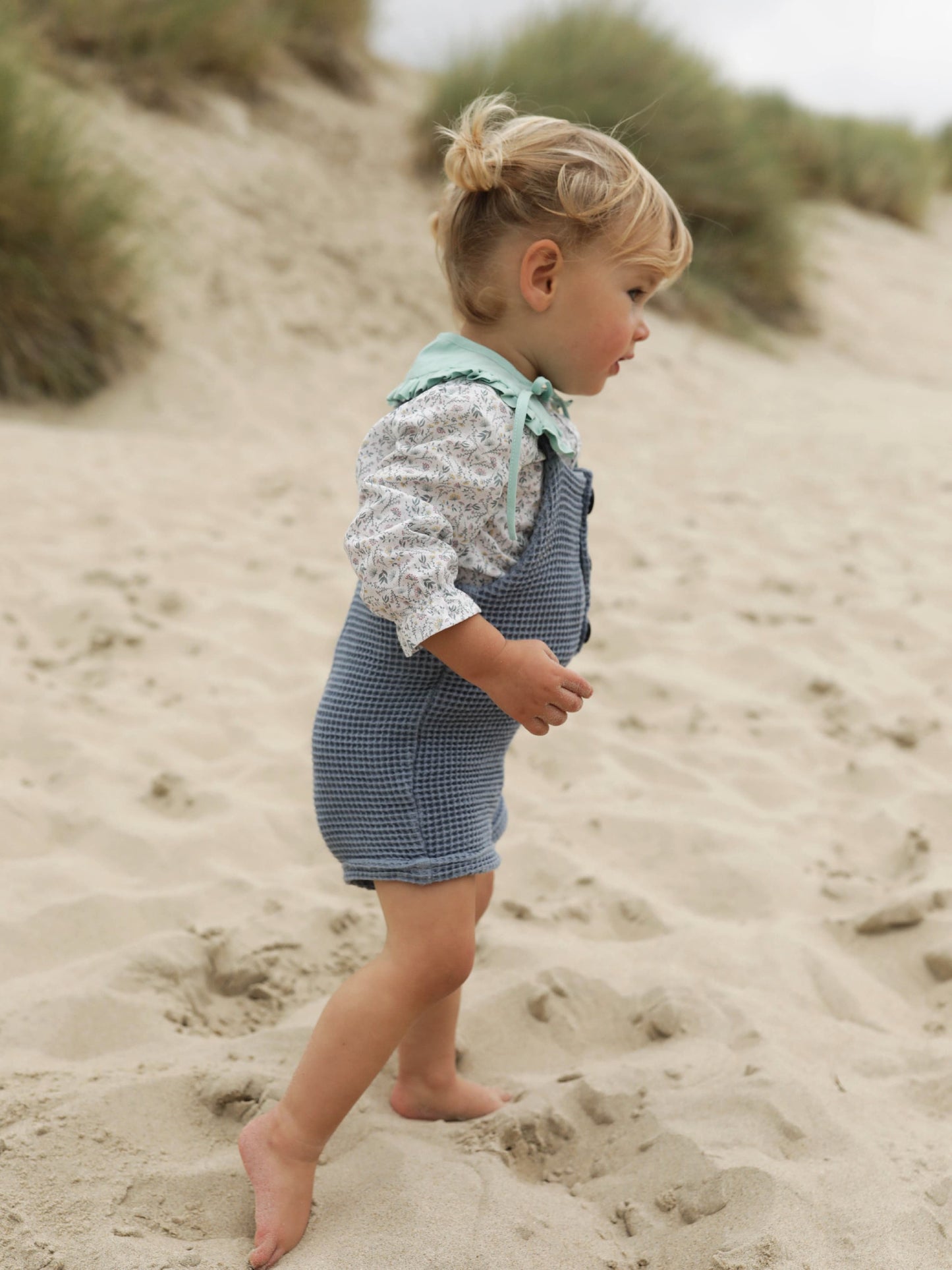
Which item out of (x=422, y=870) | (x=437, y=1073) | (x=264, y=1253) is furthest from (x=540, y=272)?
(x=264, y=1253)

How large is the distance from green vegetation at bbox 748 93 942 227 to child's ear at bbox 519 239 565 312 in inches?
393

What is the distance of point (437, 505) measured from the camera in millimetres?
1369

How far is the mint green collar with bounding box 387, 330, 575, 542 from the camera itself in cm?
143

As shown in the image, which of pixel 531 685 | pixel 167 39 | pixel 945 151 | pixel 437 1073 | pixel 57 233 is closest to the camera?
pixel 531 685

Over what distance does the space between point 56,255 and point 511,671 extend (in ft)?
14.8

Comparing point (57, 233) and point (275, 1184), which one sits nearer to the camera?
point (275, 1184)

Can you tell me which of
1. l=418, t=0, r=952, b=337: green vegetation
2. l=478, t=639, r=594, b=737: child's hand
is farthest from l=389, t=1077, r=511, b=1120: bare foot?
l=418, t=0, r=952, b=337: green vegetation

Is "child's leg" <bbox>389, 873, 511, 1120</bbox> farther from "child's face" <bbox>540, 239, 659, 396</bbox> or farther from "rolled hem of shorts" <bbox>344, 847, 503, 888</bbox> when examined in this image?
"child's face" <bbox>540, 239, 659, 396</bbox>

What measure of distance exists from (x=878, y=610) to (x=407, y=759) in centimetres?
262

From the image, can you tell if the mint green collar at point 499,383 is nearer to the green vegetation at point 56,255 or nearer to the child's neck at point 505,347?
the child's neck at point 505,347

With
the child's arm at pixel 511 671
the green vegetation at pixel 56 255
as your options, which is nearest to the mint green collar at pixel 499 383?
the child's arm at pixel 511 671

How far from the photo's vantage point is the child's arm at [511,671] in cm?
132

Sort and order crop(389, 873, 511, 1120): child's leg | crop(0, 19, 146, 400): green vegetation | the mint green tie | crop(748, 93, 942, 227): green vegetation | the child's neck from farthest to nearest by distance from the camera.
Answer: crop(748, 93, 942, 227): green vegetation < crop(0, 19, 146, 400): green vegetation < crop(389, 873, 511, 1120): child's leg < the child's neck < the mint green tie

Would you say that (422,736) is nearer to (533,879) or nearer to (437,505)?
(437,505)
